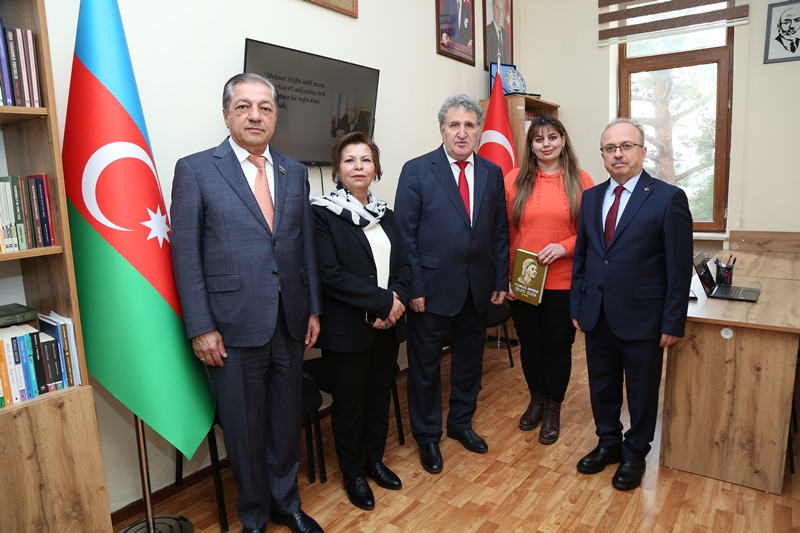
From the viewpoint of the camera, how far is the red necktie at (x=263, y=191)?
1926 mm

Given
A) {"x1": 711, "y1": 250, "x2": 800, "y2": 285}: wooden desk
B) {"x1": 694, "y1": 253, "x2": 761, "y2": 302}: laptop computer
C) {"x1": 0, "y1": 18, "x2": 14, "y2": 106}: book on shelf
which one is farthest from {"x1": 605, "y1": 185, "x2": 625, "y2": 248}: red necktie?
{"x1": 0, "y1": 18, "x2": 14, "y2": 106}: book on shelf

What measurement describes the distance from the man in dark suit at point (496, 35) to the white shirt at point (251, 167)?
3.07 m

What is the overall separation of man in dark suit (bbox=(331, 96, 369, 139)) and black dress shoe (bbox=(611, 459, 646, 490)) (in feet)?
6.80

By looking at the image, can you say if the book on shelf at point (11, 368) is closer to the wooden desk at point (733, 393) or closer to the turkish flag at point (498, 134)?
the wooden desk at point (733, 393)

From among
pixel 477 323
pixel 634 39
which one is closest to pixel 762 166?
pixel 634 39

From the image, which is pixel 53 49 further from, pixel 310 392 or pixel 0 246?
pixel 310 392

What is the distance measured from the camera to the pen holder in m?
2.89

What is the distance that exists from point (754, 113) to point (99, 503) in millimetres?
4709

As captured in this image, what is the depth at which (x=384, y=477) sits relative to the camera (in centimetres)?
238

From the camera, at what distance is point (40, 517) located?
62.6 inches

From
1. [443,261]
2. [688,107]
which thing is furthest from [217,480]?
[688,107]

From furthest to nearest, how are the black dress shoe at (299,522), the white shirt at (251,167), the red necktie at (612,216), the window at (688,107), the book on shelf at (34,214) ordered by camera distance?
the window at (688,107) → the red necktie at (612,216) → the black dress shoe at (299,522) → the white shirt at (251,167) → the book on shelf at (34,214)

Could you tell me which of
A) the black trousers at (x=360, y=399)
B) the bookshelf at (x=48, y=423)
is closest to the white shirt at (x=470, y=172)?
the black trousers at (x=360, y=399)

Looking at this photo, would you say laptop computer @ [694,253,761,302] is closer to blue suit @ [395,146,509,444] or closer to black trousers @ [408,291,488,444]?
blue suit @ [395,146,509,444]
